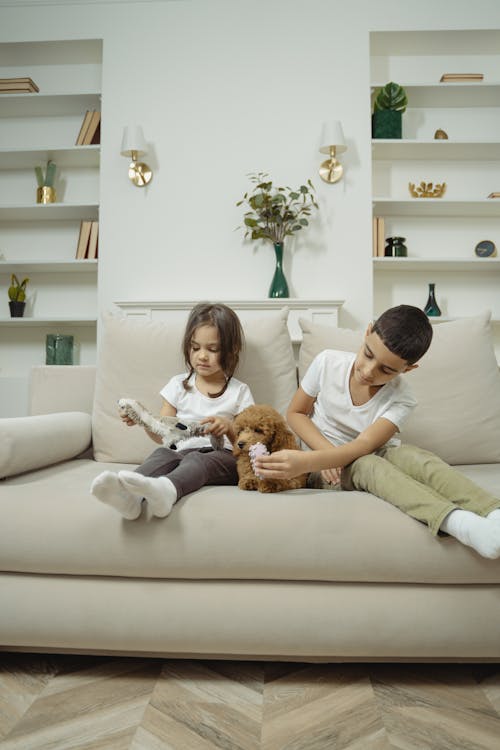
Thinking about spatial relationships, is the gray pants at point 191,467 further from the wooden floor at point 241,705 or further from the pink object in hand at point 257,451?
the wooden floor at point 241,705

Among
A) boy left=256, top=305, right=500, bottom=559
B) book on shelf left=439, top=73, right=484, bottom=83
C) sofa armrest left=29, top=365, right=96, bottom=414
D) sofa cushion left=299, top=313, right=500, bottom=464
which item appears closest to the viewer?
boy left=256, top=305, right=500, bottom=559

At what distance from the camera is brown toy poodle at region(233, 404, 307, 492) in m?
1.30

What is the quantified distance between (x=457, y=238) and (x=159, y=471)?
2983 millimetres

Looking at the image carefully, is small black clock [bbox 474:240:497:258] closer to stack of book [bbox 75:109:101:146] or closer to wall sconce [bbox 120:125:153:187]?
wall sconce [bbox 120:125:153:187]

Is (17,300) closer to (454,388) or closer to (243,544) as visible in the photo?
(454,388)

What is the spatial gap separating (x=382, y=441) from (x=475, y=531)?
419 mm

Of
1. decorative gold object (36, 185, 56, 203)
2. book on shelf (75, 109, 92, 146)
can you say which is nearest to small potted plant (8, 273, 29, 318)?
decorative gold object (36, 185, 56, 203)

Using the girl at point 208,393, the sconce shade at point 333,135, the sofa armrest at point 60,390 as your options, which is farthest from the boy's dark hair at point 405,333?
the sconce shade at point 333,135

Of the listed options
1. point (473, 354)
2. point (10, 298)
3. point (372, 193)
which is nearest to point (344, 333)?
point (473, 354)

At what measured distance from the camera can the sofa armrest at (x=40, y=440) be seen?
133cm

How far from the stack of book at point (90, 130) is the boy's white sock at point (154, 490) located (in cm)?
302

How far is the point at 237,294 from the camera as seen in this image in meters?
3.48

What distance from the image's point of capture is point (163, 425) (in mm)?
1479

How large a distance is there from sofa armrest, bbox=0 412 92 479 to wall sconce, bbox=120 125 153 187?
210 centimetres
